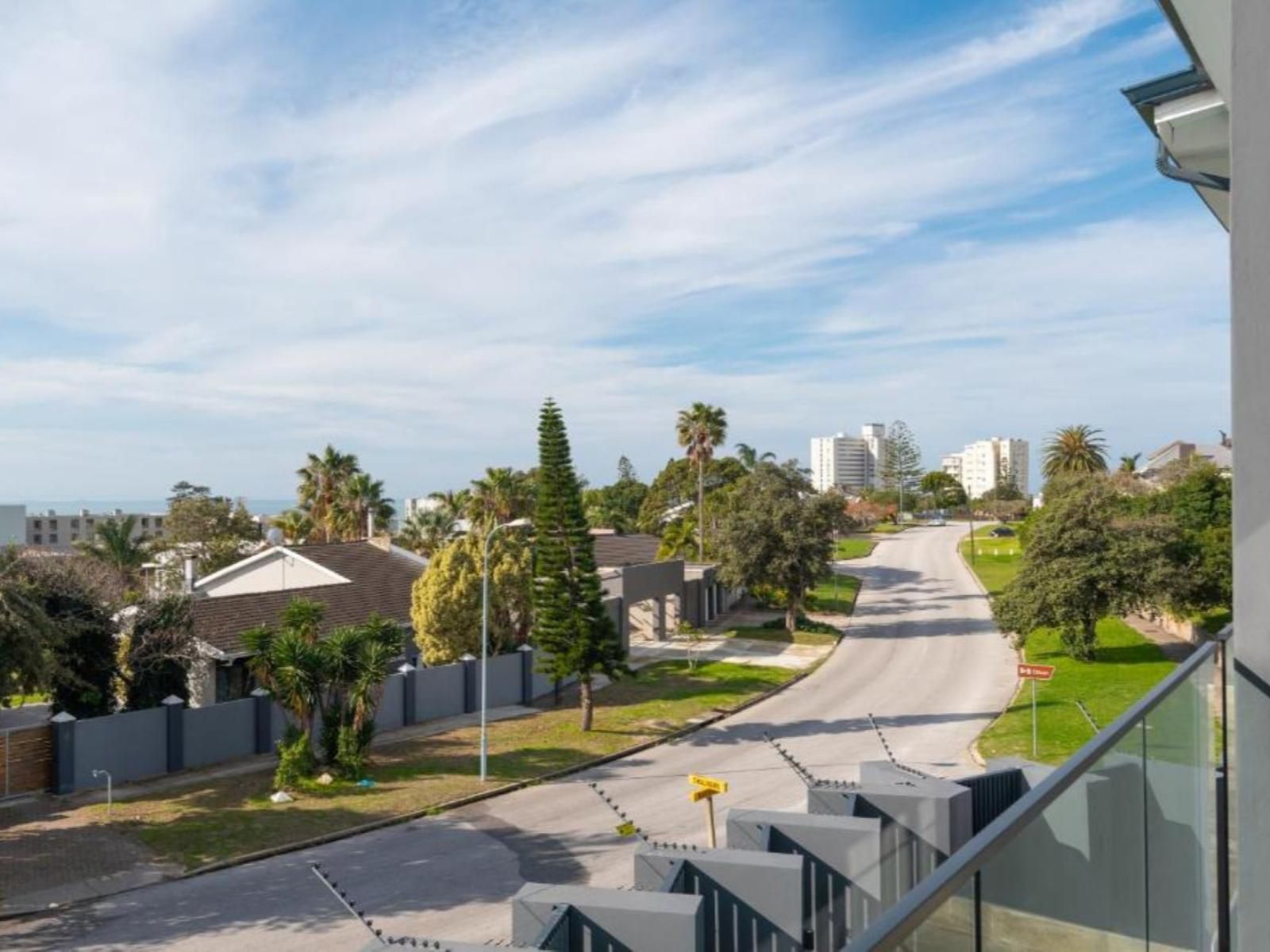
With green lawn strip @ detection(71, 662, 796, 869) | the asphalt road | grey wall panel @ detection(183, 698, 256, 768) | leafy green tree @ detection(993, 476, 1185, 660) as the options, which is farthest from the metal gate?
leafy green tree @ detection(993, 476, 1185, 660)

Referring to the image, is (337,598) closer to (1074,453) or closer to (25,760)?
(25,760)

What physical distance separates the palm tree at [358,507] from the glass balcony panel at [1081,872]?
4730 centimetres

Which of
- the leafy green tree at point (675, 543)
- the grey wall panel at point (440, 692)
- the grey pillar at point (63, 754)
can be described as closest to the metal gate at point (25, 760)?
the grey pillar at point (63, 754)

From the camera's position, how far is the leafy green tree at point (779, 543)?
132 feet

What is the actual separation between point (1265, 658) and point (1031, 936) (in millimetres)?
1033

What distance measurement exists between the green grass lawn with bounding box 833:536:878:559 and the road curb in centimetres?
4321

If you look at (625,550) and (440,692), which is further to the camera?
(625,550)

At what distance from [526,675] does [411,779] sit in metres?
9.10

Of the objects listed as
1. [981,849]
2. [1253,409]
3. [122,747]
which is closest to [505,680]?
[122,747]

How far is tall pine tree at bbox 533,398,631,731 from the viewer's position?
28.0 meters

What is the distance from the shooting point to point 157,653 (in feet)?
80.1

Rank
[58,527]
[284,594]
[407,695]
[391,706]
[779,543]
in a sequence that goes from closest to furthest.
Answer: [391,706] < [407,695] < [284,594] < [779,543] < [58,527]

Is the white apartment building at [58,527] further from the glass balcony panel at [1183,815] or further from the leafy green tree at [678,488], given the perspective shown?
the glass balcony panel at [1183,815]

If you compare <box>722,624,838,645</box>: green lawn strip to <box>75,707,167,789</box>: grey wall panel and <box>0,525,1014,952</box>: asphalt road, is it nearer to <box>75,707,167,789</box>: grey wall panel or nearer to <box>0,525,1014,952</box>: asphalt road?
<box>0,525,1014,952</box>: asphalt road
